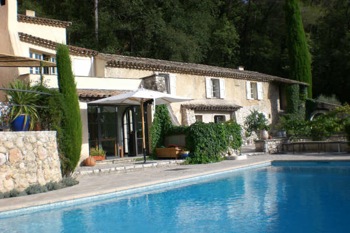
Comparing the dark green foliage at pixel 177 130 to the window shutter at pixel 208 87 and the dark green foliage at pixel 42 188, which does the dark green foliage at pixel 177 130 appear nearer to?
the window shutter at pixel 208 87

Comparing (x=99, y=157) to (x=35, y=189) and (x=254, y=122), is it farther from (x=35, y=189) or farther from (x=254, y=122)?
(x=254, y=122)

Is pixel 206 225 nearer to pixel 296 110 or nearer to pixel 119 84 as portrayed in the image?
pixel 119 84

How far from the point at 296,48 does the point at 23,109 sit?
27.7m

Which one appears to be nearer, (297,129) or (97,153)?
(97,153)

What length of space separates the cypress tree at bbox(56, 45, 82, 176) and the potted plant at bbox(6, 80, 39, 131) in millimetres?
836

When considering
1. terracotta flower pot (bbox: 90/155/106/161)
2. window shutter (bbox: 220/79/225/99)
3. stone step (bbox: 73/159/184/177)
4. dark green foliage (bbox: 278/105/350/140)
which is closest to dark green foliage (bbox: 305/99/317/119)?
window shutter (bbox: 220/79/225/99)

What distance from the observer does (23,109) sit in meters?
10.9

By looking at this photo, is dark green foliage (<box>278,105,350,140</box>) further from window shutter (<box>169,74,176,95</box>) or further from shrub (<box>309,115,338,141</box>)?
window shutter (<box>169,74,176,95</box>)

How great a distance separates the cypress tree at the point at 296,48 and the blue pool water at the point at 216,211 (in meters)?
22.8

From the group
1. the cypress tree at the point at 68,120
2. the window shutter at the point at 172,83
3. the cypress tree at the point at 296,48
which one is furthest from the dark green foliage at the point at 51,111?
the cypress tree at the point at 296,48

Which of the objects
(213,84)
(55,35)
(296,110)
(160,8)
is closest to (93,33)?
(160,8)

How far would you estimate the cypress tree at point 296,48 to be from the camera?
33.0m

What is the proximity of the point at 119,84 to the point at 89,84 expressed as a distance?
4.99 ft

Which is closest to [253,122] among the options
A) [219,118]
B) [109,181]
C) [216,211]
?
[219,118]
